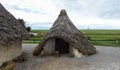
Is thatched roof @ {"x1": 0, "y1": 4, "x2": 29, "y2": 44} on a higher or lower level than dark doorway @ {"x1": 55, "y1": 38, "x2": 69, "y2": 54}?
higher

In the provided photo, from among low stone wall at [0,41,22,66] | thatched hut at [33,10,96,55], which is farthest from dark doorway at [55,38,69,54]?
low stone wall at [0,41,22,66]

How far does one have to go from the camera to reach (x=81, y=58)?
18.7 meters

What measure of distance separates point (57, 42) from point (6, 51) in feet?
20.8

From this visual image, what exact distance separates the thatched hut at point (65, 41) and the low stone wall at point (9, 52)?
6.59ft

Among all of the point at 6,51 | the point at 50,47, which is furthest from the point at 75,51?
the point at 6,51

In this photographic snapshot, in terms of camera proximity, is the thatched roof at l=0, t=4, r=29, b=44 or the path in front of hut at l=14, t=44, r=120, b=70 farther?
the path in front of hut at l=14, t=44, r=120, b=70

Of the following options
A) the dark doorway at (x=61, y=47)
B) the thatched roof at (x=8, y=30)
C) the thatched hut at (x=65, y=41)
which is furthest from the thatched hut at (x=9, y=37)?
the dark doorway at (x=61, y=47)

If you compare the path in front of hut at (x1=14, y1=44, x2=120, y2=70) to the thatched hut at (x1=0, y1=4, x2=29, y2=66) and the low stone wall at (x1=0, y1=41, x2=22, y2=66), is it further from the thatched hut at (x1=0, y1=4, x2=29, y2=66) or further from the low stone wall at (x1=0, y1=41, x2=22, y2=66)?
the thatched hut at (x1=0, y1=4, x2=29, y2=66)

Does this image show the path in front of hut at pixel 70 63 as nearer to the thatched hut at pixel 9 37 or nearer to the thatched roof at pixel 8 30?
the thatched hut at pixel 9 37

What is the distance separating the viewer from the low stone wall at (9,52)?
49.9 feet

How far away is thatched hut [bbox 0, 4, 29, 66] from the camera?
15.1 metres

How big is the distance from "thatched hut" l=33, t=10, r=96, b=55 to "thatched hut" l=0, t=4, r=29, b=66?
1.96 meters

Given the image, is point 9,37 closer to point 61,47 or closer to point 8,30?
point 8,30

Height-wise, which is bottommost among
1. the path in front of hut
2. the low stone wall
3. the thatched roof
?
the path in front of hut
